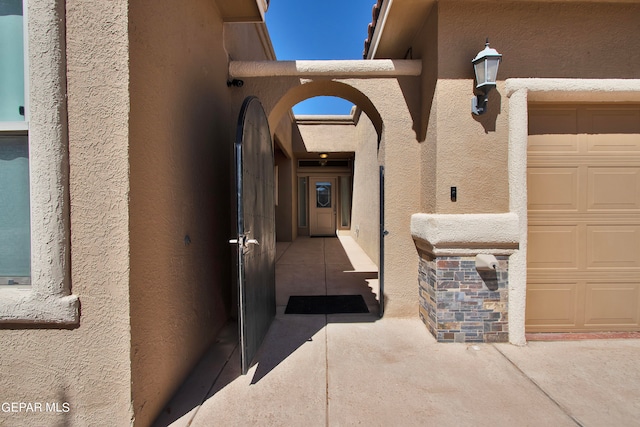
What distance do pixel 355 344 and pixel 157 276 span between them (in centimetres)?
195

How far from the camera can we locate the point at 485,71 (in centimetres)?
264

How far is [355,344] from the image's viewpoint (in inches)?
112

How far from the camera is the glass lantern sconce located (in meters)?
2.61

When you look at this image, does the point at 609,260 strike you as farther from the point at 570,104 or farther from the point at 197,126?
the point at 197,126

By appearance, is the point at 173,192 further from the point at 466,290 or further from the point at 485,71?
the point at 485,71

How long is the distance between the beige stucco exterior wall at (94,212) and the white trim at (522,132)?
10.7ft

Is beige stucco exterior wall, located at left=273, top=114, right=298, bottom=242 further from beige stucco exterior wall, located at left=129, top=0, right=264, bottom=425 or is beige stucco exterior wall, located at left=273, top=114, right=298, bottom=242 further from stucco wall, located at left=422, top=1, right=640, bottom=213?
stucco wall, located at left=422, top=1, right=640, bottom=213

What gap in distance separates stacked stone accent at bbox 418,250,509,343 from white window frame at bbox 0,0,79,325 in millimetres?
2971

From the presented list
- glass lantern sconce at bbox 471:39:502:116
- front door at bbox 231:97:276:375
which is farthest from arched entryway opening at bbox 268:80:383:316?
glass lantern sconce at bbox 471:39:502:116

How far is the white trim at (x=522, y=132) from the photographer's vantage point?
2771 millimetres

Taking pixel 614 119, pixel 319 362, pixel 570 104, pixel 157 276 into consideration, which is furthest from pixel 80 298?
pixel 614 119

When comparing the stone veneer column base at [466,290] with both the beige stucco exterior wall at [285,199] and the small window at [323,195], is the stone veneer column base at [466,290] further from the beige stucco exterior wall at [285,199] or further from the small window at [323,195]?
the small window at [323,195]

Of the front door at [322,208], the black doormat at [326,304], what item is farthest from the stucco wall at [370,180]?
the front door at [322,208]

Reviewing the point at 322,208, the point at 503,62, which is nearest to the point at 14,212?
the point at 503,62
